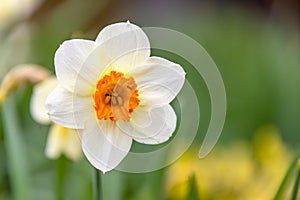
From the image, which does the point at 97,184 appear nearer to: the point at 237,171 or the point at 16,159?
the point at 16,159

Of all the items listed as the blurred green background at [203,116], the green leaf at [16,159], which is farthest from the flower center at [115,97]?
the green leaf at [16,159]

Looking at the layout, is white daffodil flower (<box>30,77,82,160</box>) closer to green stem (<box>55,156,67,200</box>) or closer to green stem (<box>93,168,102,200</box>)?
green stem (<box>55,156,67,200</box>)

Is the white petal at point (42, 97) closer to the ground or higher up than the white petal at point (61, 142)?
higher up

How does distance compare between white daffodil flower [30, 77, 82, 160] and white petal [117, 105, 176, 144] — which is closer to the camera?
white petal [117, 105, 176, 144]

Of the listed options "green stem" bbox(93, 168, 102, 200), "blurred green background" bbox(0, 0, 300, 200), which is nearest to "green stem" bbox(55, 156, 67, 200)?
"blurred green background" bbox(0, 0, 300, 200)

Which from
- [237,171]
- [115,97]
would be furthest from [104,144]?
[237,171]

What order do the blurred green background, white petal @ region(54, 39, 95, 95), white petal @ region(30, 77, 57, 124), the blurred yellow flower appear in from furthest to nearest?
the blurred yellow flower < the blurred green background < white petal @ region(30, 77, 57, 124) < white petal @ region(54, 39, 95, 95)

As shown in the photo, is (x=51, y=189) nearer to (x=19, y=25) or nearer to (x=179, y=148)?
(x=179, y=148)

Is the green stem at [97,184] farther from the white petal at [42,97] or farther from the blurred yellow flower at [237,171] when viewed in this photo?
the blurred yellow flower at [237,171]
